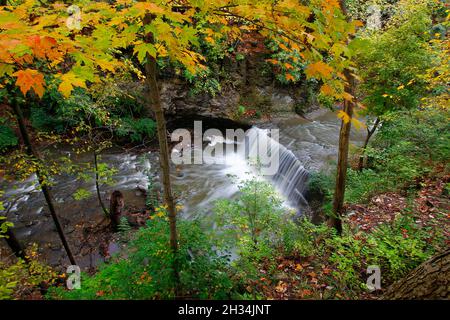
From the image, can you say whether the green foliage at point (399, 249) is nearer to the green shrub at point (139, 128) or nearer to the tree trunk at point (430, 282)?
the tree trunk at point (430, 282)

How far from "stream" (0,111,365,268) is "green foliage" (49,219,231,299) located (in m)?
3.25

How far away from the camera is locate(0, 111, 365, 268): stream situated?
23.1 ft

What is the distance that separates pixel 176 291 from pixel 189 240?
65 centimetres

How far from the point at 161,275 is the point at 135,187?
6.55 metres

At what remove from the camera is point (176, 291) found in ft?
10.0

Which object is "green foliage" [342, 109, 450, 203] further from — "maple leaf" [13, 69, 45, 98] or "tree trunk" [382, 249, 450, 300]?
"maple leaf" [13, 69, 45, 98]

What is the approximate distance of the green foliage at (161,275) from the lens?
3.06 metres

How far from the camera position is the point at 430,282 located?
2.07 meters

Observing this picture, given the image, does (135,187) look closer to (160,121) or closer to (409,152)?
(160,121)

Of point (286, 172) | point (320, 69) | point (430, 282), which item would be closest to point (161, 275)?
point (430, 282)

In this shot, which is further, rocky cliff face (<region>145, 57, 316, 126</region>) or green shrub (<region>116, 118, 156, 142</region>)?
rocky cliff face (<region>145, 57, 316, 126</region>)

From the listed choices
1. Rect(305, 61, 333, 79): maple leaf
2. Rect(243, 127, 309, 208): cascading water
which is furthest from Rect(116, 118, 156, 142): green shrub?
Rect(305, 61, 333, 79): maple leaf

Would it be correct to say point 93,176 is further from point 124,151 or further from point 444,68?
point 444,68
